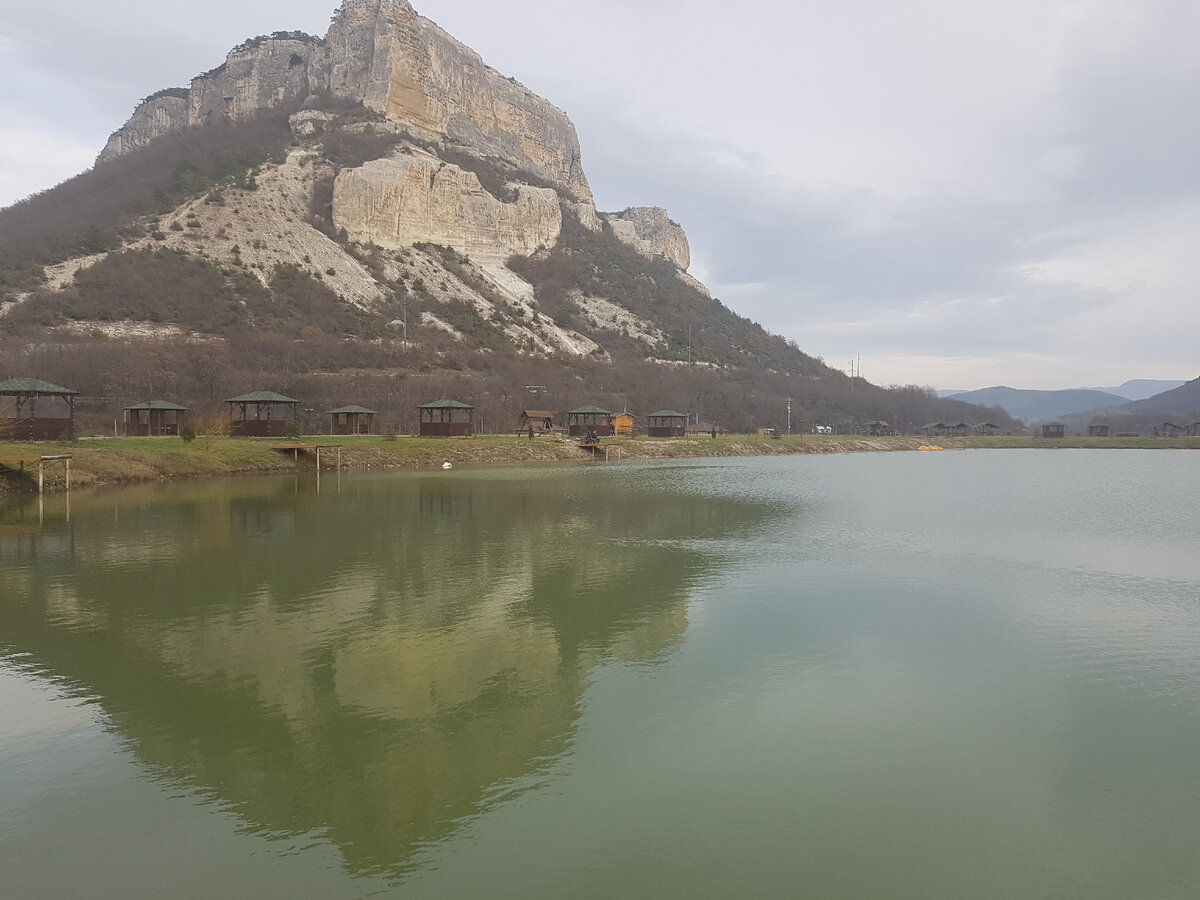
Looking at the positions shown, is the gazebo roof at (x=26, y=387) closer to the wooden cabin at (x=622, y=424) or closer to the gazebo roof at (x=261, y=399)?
the gazebo roof at (x=261, y=399)

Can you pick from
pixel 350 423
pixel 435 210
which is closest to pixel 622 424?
pixel 350 423

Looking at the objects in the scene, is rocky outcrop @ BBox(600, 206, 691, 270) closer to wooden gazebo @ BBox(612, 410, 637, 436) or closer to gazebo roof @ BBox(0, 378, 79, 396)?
wooden gazebo @ BBox(612, 410, 637, 436)

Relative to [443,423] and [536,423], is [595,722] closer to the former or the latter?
[443,423]

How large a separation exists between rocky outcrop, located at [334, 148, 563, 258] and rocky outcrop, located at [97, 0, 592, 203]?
19.0 m

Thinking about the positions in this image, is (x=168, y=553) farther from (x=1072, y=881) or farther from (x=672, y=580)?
(x=1072, y=881)

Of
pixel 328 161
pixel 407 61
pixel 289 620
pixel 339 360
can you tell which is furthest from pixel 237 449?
pixel 407 61

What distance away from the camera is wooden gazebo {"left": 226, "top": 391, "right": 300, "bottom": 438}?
157 feet

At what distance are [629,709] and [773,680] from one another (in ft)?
6.78

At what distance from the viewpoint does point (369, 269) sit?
8794 cm

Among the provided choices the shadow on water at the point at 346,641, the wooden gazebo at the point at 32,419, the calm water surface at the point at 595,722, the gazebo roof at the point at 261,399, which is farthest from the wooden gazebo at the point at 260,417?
the calm water surface at the point at 595,722

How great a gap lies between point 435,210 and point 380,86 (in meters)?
29.9

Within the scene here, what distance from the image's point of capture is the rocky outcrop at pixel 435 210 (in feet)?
303

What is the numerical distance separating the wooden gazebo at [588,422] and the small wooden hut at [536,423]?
6.78 feet

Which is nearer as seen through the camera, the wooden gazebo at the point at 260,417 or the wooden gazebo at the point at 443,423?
the wooden gazebo at the point at 260,417
